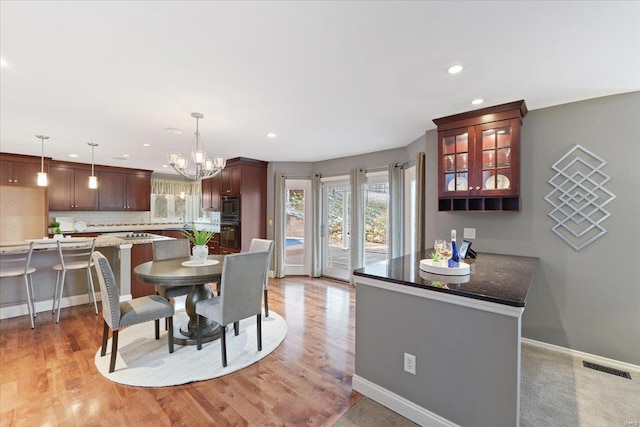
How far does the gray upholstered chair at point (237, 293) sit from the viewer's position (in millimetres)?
2570

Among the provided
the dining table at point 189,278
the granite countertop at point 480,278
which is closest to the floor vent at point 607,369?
the granite countertop at point 480,278

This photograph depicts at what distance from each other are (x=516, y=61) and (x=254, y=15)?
71.4 inches

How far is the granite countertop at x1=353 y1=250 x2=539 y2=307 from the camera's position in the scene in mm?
1677

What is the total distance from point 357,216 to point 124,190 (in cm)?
571

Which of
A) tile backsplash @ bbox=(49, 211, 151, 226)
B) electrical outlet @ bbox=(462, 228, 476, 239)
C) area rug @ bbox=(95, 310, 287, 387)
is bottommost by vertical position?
area rug @ bbox=(95, 310, 287, 387)

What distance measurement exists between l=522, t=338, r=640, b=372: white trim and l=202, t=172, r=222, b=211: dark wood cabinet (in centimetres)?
574

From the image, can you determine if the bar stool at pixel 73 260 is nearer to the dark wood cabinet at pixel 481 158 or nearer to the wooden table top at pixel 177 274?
the wooden table top at pixel 177 274

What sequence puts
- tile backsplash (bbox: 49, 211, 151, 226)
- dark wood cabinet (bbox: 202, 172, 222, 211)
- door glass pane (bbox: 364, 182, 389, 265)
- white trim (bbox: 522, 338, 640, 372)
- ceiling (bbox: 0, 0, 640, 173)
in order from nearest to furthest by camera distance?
ceiling (bbox: 0, 0, 640, 173)
white trim (bbox: 522, 338, 640, 372)
door glass pane (bbox: 364, 182, 389, 265)
dark wood cabinet (bbox: 202, 172, 222, 211)
tile backsplash (bbox: 49, 211, 151, 226)

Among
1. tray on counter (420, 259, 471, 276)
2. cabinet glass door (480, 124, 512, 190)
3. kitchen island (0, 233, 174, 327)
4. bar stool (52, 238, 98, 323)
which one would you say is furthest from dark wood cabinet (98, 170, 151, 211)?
cabinet glass door (480, 124, 512, 190)

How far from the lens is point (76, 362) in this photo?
260 centimetres

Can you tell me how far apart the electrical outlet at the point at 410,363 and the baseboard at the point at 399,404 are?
215 mm

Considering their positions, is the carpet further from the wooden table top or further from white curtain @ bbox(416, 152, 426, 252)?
white curtain @ bbox(416, 152, 426, 252)

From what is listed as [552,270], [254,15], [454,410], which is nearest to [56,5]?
[254,15]

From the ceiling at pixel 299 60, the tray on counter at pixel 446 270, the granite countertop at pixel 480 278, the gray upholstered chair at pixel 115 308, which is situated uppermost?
the ceiling at pixel 299 60
